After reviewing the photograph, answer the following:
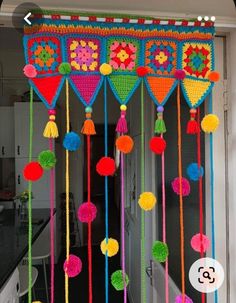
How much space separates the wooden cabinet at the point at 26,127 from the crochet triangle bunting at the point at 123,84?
3.34 m

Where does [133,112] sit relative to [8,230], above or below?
above

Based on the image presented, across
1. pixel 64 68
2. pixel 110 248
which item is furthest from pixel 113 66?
pixel 110 248

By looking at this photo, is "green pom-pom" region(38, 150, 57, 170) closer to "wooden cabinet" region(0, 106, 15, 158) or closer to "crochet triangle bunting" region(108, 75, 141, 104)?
"crochet triangle bunting" region(108, 75, 141, 104)

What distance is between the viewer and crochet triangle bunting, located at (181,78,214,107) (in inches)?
37.8

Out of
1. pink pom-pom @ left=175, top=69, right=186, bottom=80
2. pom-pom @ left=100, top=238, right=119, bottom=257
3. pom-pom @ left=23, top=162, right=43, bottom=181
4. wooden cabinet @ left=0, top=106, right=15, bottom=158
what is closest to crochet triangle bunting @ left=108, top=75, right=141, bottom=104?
pink pom-pom @ left=175, top=69, right=186, bottom=80

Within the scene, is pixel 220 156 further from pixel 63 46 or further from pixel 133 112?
pixel 133 112

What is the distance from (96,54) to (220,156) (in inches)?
24.5

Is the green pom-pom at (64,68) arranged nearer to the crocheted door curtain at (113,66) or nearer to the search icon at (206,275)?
the crocheted door curtain at (113,66)

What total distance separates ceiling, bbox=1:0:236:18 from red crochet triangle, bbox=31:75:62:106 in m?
0.28

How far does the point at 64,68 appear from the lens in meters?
0.85

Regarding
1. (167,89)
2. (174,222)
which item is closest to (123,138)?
(167,89)

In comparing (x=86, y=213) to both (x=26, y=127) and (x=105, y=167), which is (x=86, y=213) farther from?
(x=26, y=127)

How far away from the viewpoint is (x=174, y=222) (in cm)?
158

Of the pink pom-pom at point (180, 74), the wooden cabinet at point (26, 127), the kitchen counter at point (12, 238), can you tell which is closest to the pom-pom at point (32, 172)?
the pink pom-pom at point (180, 74)
